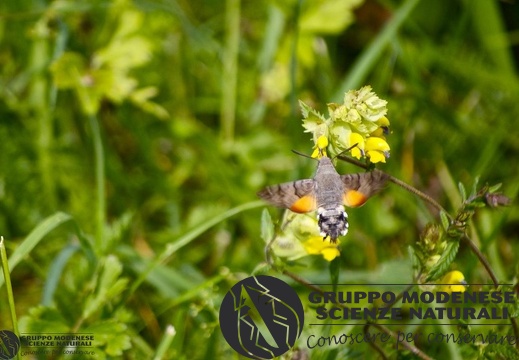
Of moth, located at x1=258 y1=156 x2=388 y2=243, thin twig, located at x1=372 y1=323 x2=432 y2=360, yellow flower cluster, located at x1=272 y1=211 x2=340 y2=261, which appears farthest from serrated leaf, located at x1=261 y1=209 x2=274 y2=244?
thin twig, located at x1=372 y1=323 x2=432 y2=360

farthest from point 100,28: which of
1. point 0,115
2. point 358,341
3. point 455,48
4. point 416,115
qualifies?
point 358,341

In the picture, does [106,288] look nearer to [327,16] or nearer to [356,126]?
[356,126]

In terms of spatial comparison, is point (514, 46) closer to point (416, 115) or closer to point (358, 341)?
point (416, 115)

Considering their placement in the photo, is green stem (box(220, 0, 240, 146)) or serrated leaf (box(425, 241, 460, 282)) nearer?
serrated leaf (box(425, 241, 460, 282))

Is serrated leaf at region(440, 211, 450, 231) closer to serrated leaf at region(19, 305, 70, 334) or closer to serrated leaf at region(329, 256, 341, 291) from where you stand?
serrated leaf at region(329, 256, 341, 291)

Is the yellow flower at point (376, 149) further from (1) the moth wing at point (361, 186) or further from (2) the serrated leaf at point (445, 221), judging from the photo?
(2) the serrated leaf at point (445, 221)

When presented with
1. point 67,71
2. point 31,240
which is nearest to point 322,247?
point 31,240
